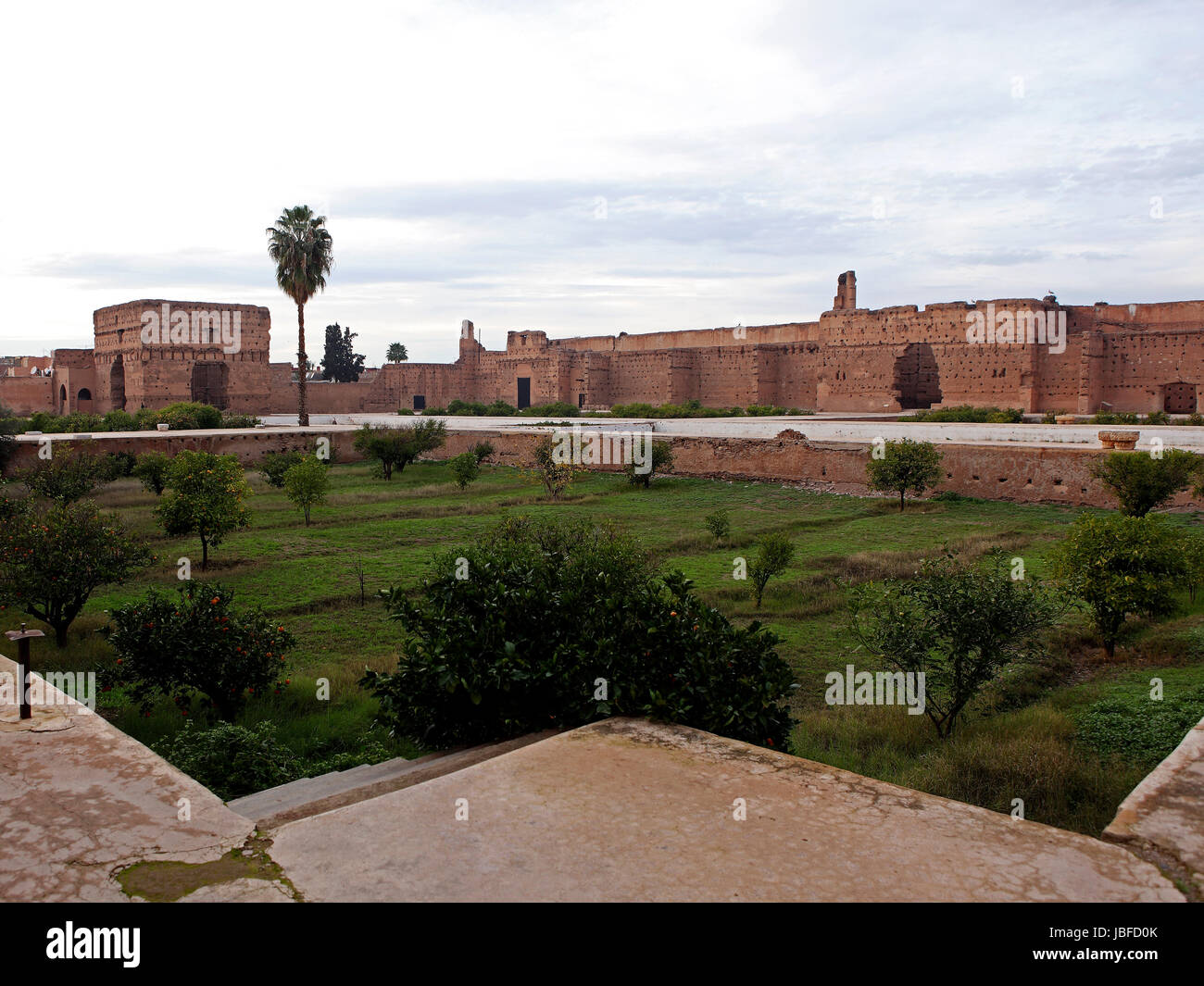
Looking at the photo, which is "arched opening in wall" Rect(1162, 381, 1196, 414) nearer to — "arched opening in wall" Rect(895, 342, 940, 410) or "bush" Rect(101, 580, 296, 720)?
"arched opening in wall" Rect(895, 342, 940, 410)

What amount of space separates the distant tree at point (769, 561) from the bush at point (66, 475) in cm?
1080

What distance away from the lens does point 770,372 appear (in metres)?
33.8

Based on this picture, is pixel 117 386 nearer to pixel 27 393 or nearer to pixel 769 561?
pixel 27 393

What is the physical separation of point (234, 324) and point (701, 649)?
113ft

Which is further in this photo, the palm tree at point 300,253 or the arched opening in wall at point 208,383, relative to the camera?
the arched opening in wall at point 208,383

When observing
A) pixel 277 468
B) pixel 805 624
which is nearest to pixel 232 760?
pixel 805 624

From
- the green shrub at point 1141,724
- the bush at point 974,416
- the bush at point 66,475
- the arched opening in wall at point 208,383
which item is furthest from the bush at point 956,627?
the arched opening in wall at point 208,383

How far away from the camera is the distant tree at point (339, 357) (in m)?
55.2

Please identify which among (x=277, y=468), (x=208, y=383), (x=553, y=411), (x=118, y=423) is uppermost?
(x=208, y=383)

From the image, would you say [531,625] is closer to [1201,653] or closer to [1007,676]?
[1007,676]

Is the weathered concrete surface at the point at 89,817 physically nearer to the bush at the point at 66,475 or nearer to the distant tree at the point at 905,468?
the bush at the point at 66,475

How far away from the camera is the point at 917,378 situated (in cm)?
3030

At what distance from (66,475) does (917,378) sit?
24359mm

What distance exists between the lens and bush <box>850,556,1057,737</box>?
6.28 metres
